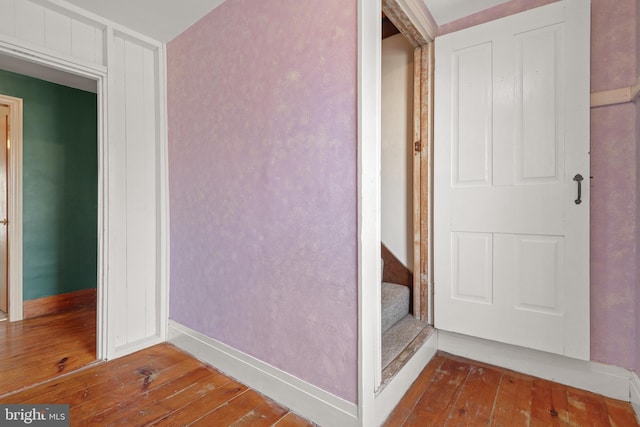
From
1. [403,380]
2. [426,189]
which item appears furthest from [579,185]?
[403,380]

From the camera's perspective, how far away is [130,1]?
5.89ft

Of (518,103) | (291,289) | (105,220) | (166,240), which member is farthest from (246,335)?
(518,103)

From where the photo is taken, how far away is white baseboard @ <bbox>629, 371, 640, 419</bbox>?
1413 millimetres

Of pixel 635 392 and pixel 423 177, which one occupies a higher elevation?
pixel 423 177

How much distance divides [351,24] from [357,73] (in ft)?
0.72

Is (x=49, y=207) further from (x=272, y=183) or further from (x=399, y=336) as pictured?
(x=399, y=336)

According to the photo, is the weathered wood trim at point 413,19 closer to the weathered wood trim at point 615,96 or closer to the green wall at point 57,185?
the weathered wood trim at point 615,96

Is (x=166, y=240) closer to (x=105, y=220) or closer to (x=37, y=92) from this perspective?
(x=105, y=220)

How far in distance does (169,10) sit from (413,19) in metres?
1.50

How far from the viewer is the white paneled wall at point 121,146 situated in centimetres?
183

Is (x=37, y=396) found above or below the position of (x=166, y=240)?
below

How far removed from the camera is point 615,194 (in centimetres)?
155

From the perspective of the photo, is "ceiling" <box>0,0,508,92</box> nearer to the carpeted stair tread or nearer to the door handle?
the door handle

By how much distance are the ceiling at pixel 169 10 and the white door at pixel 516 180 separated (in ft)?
0.48
